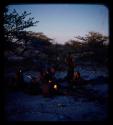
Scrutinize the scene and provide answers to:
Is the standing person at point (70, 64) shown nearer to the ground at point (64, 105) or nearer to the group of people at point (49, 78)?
the group of people at point (49, 78)

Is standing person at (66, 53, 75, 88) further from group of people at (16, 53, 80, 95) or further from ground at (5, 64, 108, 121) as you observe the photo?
ground at (5, 64, 108, 121)

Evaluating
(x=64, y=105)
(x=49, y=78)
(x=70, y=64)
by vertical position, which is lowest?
(x=64, y=105)

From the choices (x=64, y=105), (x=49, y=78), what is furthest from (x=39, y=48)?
(x=64, y=105)

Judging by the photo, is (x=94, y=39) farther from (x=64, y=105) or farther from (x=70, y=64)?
(x=64, y=105)

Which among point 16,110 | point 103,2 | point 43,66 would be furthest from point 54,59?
point 103,2

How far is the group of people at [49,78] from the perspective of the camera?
3.66 m

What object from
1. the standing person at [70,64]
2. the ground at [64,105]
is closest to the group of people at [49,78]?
the standing person at [70,64]

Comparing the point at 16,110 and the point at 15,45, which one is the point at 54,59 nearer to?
the point at 15,45

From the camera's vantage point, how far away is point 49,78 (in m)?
3.70

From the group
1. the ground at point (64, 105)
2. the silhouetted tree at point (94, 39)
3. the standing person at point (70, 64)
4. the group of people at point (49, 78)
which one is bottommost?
the ground at point (64, 105)

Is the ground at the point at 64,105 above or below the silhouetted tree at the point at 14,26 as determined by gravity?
below

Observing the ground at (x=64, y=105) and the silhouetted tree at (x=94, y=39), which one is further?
the silhouetted tree at (x=94, y=39)

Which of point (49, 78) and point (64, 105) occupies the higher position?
point (49, 78)

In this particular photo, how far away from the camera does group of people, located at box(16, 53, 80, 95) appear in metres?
3.66
